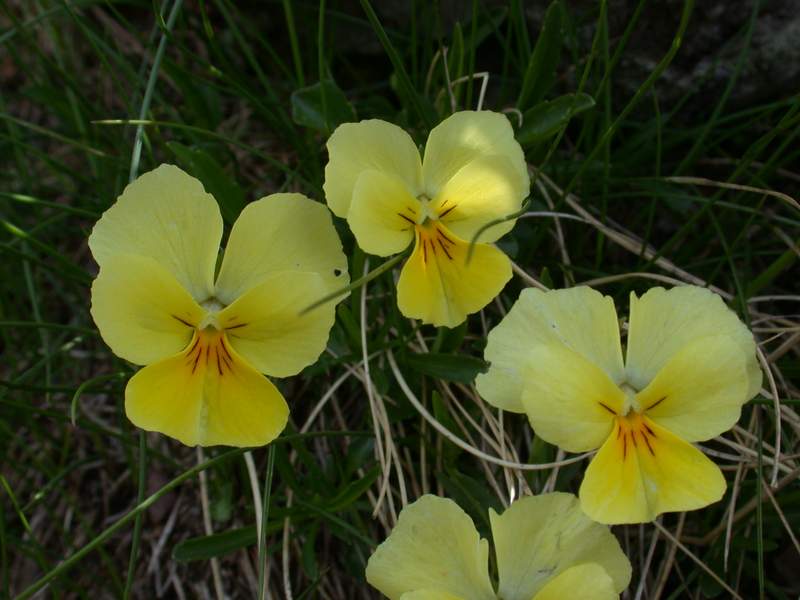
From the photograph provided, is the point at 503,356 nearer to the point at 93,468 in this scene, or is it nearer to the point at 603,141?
the point at 603,141

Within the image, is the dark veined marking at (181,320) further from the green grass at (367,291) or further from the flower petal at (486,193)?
the flower petal at (486,193)

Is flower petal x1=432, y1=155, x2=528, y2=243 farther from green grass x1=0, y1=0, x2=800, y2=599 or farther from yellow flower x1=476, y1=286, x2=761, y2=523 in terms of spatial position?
green grass x1=0, y1=0, x2=800, y2=599

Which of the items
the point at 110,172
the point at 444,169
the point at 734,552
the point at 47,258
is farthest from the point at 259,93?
the point at 734,552

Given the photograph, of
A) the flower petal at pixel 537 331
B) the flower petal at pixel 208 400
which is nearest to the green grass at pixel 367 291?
the flower petal at pixel 208 400

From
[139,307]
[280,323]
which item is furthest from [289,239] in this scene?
[139,307]

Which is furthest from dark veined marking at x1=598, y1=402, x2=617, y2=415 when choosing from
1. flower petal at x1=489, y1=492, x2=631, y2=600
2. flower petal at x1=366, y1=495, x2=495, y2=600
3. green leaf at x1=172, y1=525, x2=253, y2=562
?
green leaf at x1=172, y1=525, x2=253, y2=562
